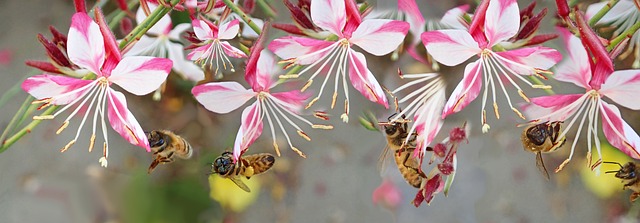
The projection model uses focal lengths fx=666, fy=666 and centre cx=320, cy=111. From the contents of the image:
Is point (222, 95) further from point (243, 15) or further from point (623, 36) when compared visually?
point (623, 36)

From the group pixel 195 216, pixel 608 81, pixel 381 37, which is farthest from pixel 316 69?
pixel 608 81

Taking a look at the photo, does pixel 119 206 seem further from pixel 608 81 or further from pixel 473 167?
pixel 608 81

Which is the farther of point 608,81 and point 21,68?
point 21,68

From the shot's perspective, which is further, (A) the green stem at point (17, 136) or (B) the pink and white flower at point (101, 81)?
(A) the green stem at point (17, 136)

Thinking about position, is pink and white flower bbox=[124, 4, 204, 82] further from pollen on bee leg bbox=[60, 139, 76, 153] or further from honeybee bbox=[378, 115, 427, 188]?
A: honeybee bbox=[378, 115, 427, 188]

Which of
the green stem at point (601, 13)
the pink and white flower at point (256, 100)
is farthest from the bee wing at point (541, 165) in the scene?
the pink and white flower at point (256, 100)

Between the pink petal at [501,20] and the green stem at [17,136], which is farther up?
the pink petal at [501,20]

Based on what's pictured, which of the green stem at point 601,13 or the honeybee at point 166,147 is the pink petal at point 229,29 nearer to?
the honeybee at point 166,147
